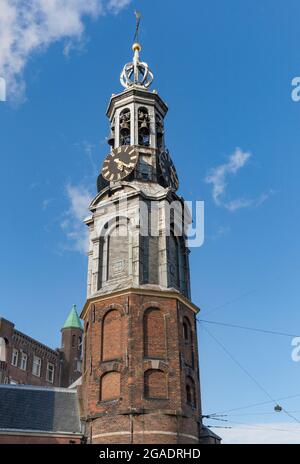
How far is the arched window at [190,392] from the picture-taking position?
3009 centimetres

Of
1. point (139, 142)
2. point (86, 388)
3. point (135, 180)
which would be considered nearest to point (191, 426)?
point (86, 388)

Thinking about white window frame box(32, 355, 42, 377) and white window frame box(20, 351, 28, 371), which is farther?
white window frame box(32, 355, 42, 377)

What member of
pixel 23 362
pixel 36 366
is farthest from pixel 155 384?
pixel 36 366

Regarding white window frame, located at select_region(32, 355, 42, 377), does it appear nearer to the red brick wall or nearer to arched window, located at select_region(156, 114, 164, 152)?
the red brick wall

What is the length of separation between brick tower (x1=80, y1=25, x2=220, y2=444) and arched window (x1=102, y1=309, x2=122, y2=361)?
6cm

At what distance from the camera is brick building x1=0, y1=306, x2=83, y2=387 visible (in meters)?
57.6

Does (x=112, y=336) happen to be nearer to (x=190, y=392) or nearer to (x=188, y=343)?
(x=188, y=343)

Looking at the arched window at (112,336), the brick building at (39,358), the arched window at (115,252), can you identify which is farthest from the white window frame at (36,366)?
the arched window at (112,336)

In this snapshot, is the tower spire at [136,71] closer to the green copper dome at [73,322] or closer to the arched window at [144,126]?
the arched window at [144,126]

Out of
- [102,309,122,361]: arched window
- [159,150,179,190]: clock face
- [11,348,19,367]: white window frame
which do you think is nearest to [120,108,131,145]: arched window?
[159,150,179,190]: clock face

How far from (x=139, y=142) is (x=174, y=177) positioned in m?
3.58

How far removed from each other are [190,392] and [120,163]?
15660 mm

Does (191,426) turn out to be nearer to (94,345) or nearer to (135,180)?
(94,345)

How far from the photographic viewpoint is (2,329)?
57469mm
